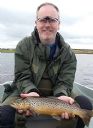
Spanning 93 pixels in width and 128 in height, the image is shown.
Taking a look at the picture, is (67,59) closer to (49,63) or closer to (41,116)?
(49,63)

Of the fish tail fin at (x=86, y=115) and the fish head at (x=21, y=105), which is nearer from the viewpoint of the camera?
the fish head at (x=21, y=105)

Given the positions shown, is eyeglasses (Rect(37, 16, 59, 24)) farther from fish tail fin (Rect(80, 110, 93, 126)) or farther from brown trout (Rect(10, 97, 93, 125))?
fish tail fin (Rect(80, 110, 93, 126))

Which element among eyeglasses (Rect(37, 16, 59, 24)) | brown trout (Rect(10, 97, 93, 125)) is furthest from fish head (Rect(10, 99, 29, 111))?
eyeglasses (Rect(37, 16, 59, 24))

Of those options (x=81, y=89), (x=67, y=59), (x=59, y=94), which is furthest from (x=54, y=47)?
(x=81, y=89)

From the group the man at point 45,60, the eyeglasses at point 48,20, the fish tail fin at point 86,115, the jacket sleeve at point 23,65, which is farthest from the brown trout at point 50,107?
the eyeglasses at point 48,20

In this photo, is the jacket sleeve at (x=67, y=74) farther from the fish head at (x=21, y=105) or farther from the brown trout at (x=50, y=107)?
the fish head at (x=21, y=105)

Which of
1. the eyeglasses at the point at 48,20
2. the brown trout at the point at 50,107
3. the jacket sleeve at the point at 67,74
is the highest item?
the eyeglasses at the point at 48,20
